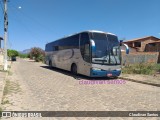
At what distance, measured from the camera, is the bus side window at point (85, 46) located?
588 inches

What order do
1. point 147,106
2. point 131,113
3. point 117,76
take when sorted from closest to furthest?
point 131,113, point 147,106, point 117,76

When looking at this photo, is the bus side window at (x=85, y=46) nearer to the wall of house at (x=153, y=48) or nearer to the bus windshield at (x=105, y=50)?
the bus windshield at (x=105, y=50)

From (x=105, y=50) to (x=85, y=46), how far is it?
5.07 feet

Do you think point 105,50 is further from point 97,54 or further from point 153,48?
point 153,48

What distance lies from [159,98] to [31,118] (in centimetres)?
571

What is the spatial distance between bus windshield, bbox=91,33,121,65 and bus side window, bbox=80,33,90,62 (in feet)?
1.75

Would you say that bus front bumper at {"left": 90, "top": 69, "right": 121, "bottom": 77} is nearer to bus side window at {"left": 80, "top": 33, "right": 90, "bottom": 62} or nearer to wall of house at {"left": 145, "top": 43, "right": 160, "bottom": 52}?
bus side window at {"left": 80, "top": 33, "right": 90, "bottom": 62}

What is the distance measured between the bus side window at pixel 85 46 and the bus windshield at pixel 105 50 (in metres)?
0.53

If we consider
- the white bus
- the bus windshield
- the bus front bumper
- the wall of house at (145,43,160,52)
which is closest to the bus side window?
the white bus

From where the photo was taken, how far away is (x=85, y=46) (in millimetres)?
15320

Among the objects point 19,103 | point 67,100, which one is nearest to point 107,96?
point 67,100

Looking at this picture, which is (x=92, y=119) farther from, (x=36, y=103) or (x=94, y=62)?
(x=94, y=62)

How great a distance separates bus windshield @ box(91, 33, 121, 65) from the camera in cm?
1449

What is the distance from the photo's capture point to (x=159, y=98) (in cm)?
916
